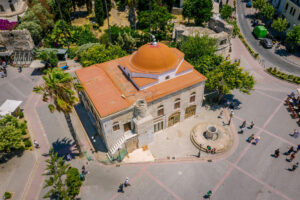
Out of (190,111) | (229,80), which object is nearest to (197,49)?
(229,80)

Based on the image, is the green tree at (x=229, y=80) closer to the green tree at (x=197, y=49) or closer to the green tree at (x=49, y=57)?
the green tree at (x=197, y=49)

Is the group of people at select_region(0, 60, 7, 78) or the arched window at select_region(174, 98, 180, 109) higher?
the arched window at select_region(174, 98, 180, 109)

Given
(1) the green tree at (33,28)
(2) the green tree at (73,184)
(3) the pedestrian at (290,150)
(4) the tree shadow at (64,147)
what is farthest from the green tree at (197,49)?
(1) the green tree at (33,28)

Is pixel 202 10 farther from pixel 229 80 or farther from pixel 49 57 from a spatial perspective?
pixel 49 57

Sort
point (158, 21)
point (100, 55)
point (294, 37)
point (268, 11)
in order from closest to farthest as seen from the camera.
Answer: point (100, 55), point (294, 37), point (158, 21), point (268, 11)

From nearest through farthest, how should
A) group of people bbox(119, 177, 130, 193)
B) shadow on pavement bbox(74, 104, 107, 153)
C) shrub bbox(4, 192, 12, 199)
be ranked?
shrub bbox(4, 192, 12, 199), group of people bbox(119, 177, 130, 193), shadow on pavement bbox(74, 104, 107, 153)

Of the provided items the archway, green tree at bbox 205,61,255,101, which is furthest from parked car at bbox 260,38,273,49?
the archway

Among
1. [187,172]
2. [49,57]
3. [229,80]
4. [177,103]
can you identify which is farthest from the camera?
[49,57]

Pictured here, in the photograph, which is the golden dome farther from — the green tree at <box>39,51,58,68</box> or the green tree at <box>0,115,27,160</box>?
the green tree at <box>39,51,58,68</box>
